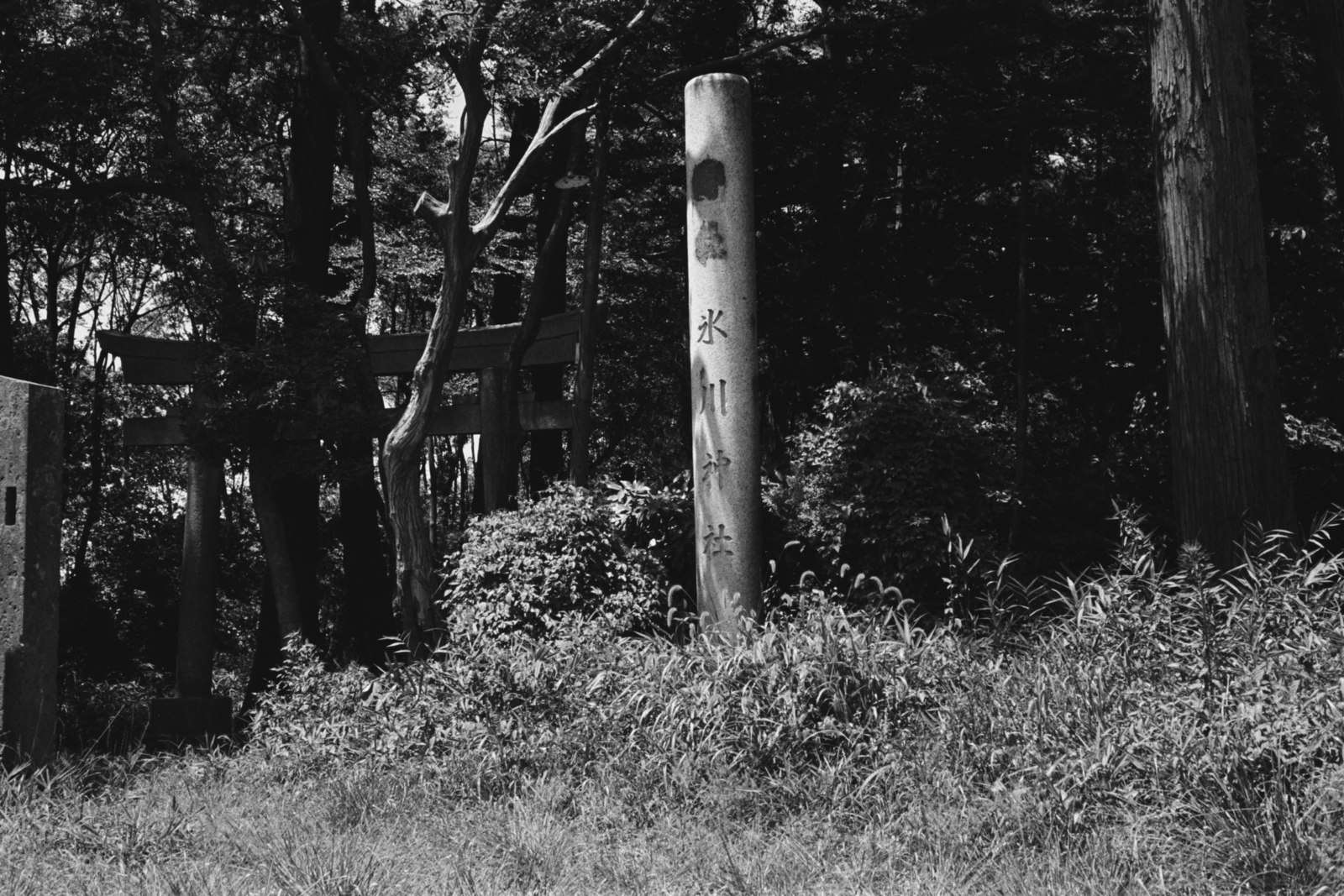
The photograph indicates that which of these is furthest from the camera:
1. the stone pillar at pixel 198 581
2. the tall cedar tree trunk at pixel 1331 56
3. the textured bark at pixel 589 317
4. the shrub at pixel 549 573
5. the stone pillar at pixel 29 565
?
the stone pillar at pixel 198 581

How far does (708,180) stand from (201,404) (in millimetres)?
5445

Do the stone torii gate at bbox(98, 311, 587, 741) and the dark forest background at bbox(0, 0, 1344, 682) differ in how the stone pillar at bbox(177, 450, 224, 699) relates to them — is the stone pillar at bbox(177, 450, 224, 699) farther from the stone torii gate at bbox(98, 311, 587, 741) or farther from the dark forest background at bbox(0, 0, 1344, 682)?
the dark forest background at bbox(0, 0, 1344, 682)

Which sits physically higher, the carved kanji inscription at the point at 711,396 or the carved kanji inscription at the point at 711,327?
the carved kanji inscription at the point at 711,327

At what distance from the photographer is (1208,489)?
6.82 meters

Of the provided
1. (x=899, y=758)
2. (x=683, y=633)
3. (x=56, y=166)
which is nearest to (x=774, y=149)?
(x=683, y=633)

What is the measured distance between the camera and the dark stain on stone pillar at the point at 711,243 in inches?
297

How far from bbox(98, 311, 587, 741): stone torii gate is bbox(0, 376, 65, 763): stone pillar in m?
4.27

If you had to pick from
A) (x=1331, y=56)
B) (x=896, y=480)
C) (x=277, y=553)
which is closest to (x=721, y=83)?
(x=896, y=480)

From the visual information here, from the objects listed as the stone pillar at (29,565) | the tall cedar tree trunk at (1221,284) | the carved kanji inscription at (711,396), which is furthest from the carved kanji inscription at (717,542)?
the stone pillar at (29,565)

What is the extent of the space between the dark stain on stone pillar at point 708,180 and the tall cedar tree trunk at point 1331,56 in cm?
476

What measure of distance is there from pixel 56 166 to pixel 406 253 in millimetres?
5633

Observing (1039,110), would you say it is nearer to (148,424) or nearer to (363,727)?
(363,727)

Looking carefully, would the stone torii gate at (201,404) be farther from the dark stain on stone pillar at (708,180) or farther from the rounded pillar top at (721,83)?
the rounded pillar top at (721,83)

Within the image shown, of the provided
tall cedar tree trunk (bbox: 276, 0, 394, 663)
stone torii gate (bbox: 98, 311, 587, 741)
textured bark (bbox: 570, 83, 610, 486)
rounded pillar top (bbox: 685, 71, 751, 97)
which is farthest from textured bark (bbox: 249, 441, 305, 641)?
rounded pillar top (bbox: 685, 71, 751, 97)
